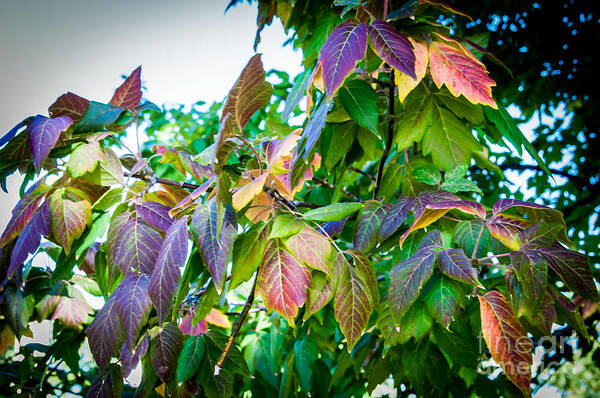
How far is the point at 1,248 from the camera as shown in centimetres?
89

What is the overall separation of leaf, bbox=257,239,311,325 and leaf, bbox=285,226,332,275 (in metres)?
0.02

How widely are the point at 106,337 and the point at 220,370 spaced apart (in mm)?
242

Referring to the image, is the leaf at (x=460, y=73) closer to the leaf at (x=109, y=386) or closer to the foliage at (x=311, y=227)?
the foliage at (x=311, y=227)

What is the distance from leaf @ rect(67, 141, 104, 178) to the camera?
2.72 feet

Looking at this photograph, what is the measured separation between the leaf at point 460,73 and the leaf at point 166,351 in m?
0.68

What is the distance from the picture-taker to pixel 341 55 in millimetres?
754

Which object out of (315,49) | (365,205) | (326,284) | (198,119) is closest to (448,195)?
(365,205)

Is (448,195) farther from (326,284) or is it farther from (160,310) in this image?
(160,310)

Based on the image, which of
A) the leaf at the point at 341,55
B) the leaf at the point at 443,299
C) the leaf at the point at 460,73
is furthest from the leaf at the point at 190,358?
the leaf at the point at 460,73

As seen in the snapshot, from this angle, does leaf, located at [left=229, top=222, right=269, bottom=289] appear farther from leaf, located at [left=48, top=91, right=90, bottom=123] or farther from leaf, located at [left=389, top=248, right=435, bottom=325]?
leaf, located at [left=48, top=91, right=90, bottom=123]

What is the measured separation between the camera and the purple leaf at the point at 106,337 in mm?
759

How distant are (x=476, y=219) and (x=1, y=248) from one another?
0.92 metres

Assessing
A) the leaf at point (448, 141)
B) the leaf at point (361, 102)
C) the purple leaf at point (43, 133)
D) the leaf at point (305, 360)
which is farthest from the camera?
the leaf at point (305, 360)

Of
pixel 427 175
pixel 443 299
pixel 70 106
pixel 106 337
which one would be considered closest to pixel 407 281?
pixel 443 299
